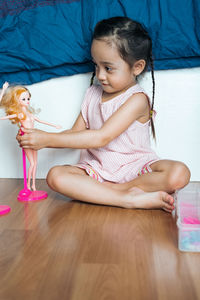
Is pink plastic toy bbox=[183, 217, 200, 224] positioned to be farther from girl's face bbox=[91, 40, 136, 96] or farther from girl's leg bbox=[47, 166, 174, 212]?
girl's face bbox=[91, 40, 136, 96]

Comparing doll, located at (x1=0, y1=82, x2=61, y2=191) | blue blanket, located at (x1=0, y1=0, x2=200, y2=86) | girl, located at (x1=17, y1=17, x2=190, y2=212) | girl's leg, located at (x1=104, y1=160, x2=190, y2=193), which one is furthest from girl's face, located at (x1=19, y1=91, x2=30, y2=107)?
girl's leg, located at (x1=104, y1=160, x2=190, y2=193)

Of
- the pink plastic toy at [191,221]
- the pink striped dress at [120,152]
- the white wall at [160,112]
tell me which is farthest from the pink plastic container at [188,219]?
the white wall at [160,112]

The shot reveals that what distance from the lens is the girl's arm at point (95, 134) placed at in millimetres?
1314

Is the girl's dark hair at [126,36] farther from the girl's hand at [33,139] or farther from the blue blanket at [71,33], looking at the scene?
the girl's hand at [33,139]

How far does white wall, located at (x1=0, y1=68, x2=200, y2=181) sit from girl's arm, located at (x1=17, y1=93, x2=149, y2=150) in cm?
19

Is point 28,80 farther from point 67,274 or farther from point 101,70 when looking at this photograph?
point 67,274

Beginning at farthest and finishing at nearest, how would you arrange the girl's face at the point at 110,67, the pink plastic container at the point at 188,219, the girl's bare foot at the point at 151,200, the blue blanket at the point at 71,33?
the blue blanket at the point at 71,33
the girl's face at the point at 110,67
the girl's bare foot at the point at 151,200
the pink plastic container at the point at 188,219

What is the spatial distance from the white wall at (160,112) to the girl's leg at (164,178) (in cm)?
27

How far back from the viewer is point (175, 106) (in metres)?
1.63

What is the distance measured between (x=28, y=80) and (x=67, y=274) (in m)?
0.99

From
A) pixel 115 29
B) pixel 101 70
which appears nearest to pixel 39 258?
pixel 101 70

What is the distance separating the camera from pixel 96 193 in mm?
1355

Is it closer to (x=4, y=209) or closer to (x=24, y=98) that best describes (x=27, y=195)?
(x=4, y=209)

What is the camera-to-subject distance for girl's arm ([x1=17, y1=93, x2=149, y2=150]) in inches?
51.8
